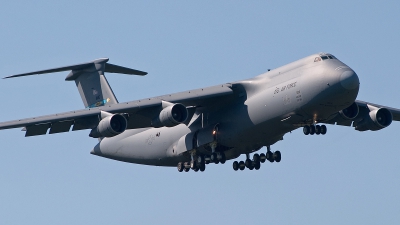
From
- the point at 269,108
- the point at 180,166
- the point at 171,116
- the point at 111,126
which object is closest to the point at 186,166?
the point at 180,166

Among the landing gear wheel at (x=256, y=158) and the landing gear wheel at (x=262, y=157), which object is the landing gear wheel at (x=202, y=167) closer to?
the landing gear wheel at (x=256, y=158)

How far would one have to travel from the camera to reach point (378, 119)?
2969cm

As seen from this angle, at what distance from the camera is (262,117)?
2745cm

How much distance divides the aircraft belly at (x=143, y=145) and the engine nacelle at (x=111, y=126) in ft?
10.0

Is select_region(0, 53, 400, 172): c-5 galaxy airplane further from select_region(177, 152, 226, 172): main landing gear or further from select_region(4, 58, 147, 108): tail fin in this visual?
select_region(4, 58, 147, 108): tail fin

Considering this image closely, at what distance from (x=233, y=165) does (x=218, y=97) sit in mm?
2982

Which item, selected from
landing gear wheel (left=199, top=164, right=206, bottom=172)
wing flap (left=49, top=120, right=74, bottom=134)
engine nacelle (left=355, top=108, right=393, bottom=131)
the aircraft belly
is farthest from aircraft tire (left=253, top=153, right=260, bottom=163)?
wing flap (left=49, top=120, right=74, bottom=134)

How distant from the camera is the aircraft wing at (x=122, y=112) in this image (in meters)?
28.2

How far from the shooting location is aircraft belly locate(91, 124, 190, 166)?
100 feet

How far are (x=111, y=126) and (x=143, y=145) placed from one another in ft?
14.0

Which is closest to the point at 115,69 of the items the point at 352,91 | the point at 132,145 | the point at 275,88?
the point at 132,145

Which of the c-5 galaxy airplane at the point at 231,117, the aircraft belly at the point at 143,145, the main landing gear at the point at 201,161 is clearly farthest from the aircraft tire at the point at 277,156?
the aircraft belly at the point at 143,145

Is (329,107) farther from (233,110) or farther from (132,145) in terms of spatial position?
(132,145)

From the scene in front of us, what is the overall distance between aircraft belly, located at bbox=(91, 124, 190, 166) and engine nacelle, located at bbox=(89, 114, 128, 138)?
3.06 metres
